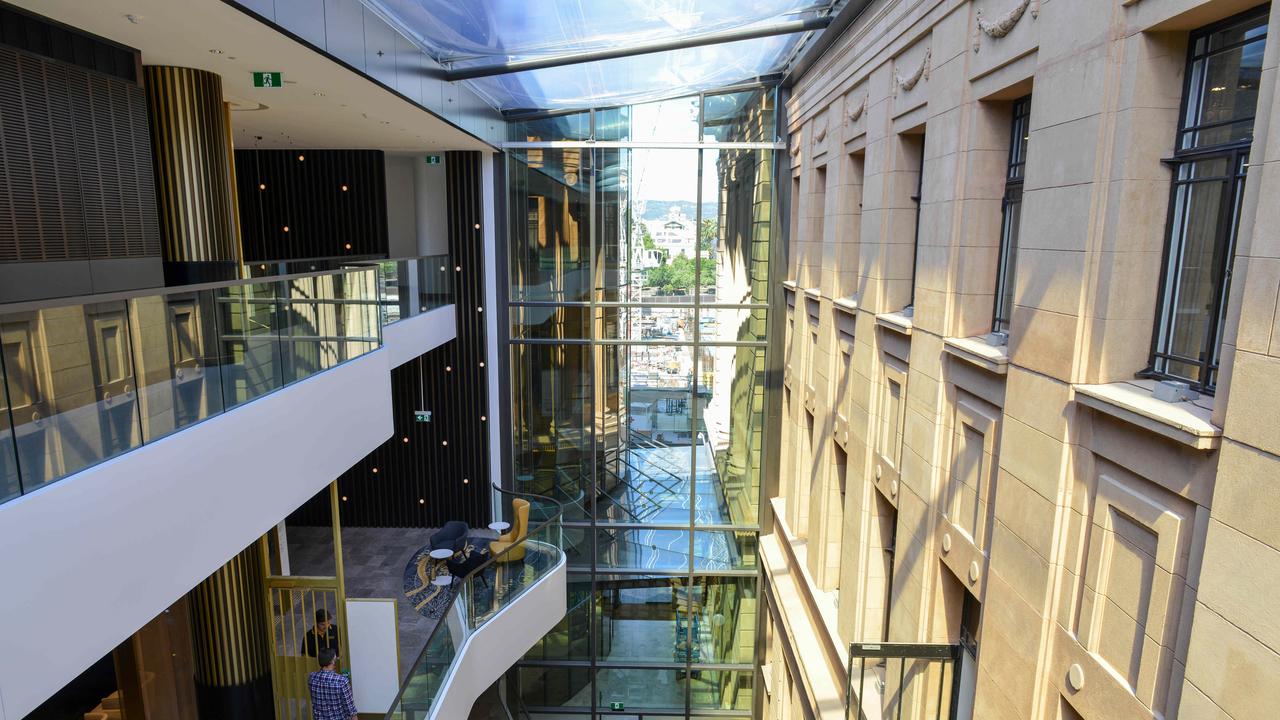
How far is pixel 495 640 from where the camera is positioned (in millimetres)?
9047

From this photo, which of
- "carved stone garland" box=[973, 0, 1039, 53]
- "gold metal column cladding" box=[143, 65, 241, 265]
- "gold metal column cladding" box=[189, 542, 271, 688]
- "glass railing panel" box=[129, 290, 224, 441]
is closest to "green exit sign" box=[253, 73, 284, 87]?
"gold metal column cladding" box=[143, 65, 241, 265]

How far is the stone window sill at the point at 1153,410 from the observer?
2775mm

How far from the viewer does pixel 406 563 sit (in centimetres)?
1175

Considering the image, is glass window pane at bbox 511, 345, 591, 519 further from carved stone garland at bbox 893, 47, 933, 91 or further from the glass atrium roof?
carved stone garland at bbox 893, 47, 933, 91

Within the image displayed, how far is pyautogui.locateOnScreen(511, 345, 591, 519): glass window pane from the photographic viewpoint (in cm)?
1247

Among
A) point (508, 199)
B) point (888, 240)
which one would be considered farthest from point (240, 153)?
point (888, 240)

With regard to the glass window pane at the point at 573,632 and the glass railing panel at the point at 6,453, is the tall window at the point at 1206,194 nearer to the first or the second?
the glass railing panel at the point at 6,453

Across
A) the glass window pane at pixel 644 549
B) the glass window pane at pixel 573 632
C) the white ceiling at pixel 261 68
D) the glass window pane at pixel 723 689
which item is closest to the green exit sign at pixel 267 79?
the white ceiling at pixel 261 68

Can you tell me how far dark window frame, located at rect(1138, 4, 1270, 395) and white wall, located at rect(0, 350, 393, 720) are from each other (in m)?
5.22

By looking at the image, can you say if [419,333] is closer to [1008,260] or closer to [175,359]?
[175,359]

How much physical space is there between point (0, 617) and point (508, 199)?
32.3ft

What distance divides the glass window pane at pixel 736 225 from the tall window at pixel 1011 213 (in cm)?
719

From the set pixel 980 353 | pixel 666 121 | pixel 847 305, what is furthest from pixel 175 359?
pixel 666 121

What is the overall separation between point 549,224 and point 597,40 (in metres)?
4.18
